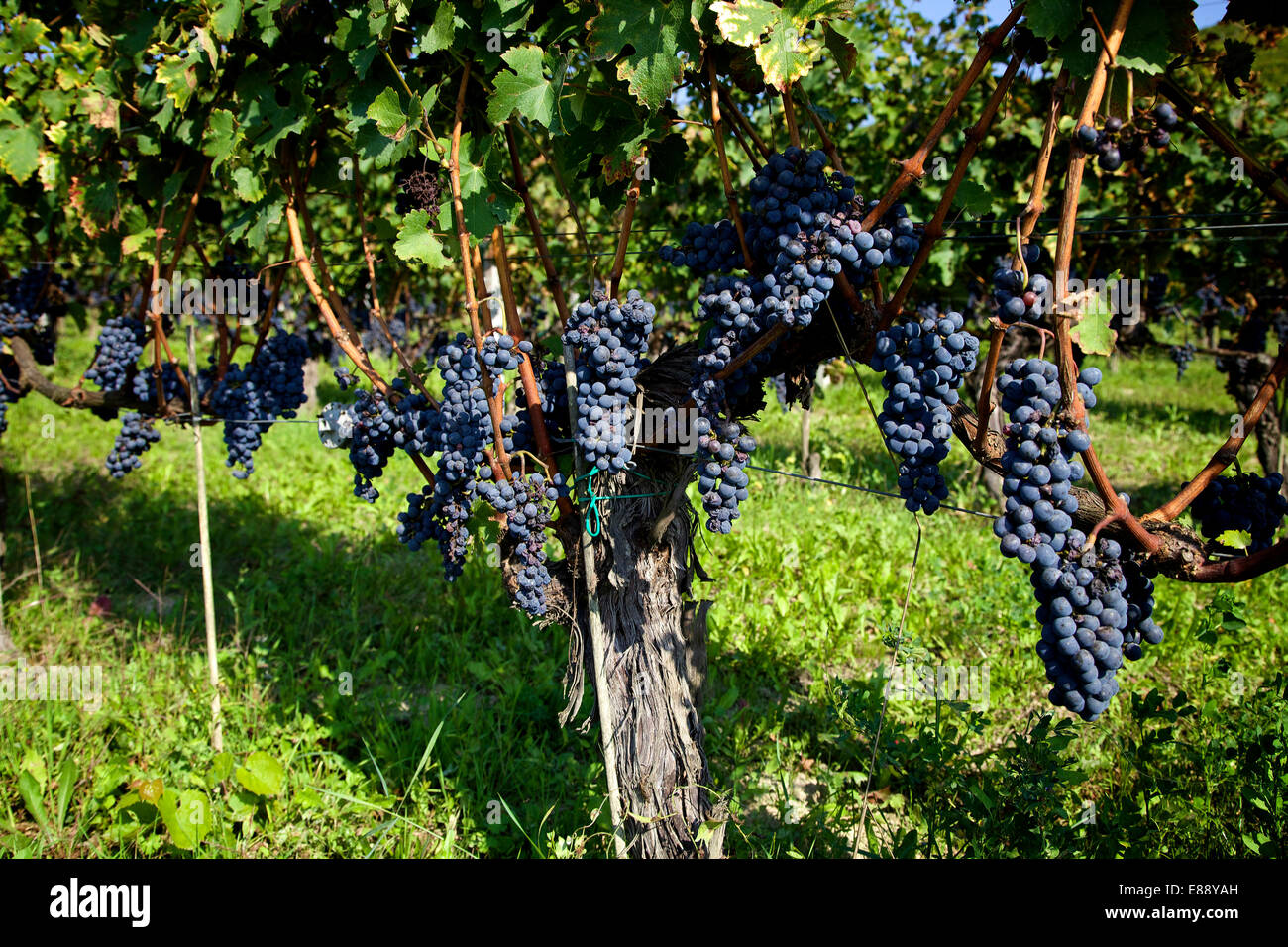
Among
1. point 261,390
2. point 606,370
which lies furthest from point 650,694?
point 261,390

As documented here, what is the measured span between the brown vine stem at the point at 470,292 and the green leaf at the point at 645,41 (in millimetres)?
507

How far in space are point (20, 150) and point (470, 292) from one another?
99.2 inches

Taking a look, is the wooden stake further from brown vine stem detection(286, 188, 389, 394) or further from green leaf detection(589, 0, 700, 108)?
green leaf detection(589, 0, 700, 108)

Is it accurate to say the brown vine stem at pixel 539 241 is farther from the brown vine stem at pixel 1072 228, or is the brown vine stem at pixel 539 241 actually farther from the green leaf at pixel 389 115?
the brown vine stem at pixel 1072 228

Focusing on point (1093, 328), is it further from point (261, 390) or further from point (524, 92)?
point (261, 390)

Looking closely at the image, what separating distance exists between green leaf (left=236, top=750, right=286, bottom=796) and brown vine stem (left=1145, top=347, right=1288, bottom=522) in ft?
8.94

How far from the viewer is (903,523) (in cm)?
533

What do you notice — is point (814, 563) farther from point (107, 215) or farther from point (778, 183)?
point (107, 215)

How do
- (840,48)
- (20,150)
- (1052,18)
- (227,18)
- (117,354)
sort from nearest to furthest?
1. (1052,18)
2. (840,48)
3. (227,18)
4. (20,150)
5. (117,354)

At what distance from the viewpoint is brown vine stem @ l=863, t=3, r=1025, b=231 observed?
1.44 metres

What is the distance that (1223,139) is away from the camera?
1513mm

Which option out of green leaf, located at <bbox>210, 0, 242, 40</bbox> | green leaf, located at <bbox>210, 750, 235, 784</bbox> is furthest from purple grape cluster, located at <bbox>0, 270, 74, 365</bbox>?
green leaf, located at <bbox>210, 750, 235, 784</bbox>
